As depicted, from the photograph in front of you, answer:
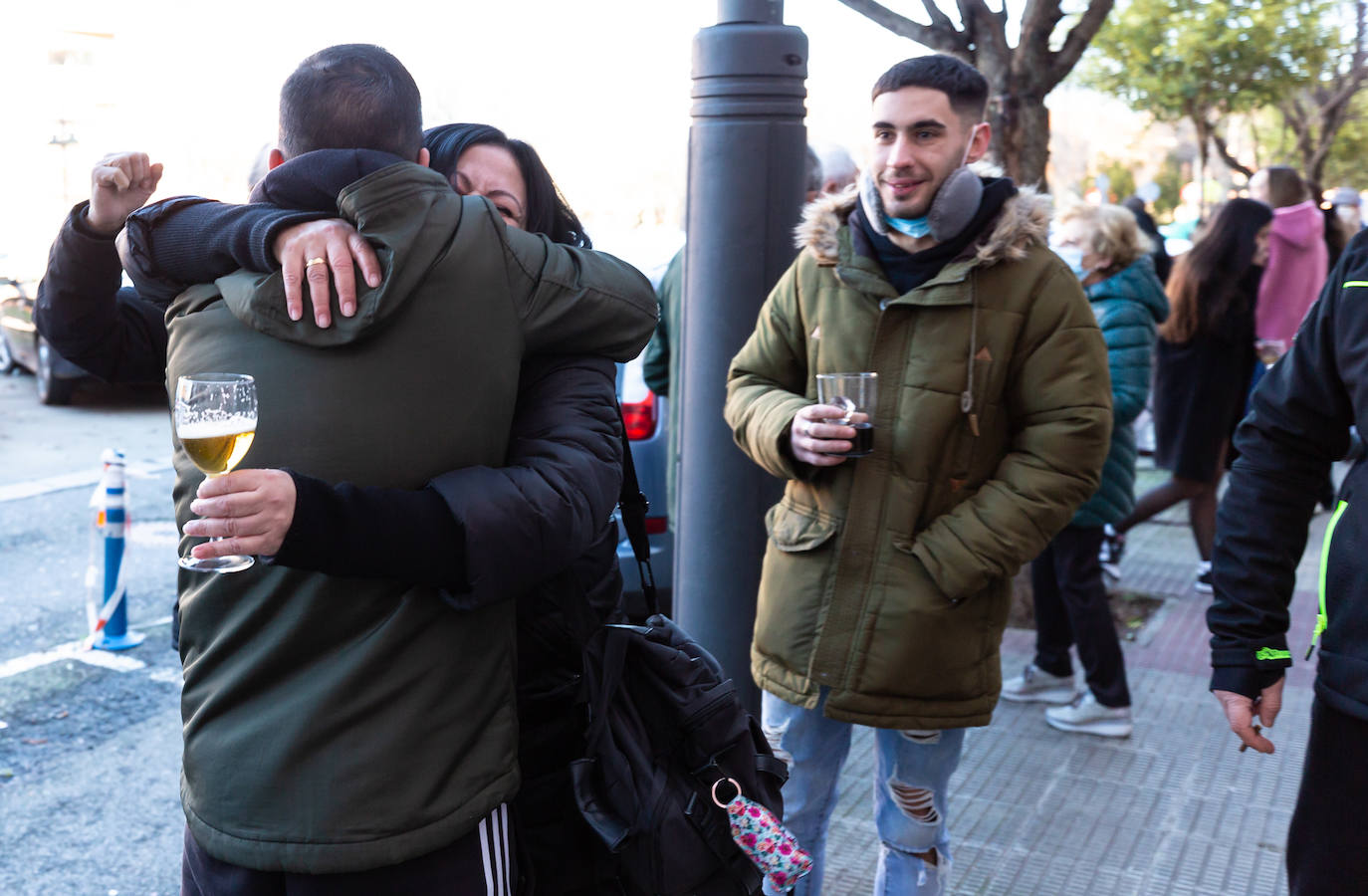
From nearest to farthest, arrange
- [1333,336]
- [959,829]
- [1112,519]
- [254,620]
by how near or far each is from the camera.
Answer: [254,620]
[1333,336]
[959,829]
[1112,519]

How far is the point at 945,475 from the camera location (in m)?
2.86

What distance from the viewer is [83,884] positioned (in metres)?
3.79

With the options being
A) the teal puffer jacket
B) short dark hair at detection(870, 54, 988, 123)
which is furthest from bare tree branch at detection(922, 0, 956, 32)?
short dark hair at detection(870, 54, 988, 123)

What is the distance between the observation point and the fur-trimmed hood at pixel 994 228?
9.18 feet

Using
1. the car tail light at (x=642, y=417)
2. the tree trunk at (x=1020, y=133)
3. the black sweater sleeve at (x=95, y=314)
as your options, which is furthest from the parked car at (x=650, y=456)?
the black sweater sleeve at (x=95, y=314)

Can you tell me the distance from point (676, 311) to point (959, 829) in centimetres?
204

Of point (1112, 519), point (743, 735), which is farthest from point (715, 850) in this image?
point (1112, 519)

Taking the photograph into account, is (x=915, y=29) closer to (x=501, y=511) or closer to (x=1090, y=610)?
(x=1090, y=610)

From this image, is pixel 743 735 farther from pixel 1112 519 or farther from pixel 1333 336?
pixel 1112 519

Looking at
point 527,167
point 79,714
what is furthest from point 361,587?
point 79,714

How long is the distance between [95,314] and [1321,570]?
7.32ft

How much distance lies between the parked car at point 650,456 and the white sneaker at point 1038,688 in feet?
4.95

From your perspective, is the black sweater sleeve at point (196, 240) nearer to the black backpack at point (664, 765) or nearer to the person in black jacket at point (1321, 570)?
the black backpack at point (664, 765)

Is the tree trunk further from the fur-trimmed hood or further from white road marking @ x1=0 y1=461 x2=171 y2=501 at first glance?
white road marking @ x1=0 y1=461 x2=171 y2=501
